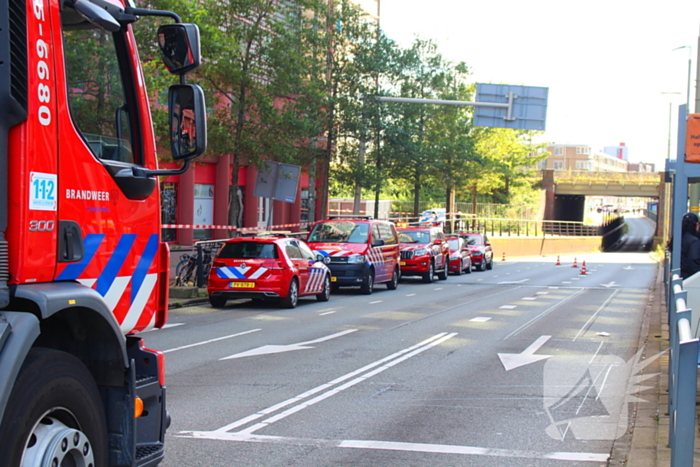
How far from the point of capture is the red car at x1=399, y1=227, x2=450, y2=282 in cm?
2814

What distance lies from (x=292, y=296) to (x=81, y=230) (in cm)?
1369

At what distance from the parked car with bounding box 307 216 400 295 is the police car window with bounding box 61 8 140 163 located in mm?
17042

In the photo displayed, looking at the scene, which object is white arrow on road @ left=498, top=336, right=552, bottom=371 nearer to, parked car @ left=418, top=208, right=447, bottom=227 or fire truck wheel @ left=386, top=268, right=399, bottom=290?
fire truck wheel @ left=386, top=268, right=399, bottom=290

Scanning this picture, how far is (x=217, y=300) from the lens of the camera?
1762 cm

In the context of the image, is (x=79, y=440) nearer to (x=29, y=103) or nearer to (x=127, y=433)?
(x=127, y=433)

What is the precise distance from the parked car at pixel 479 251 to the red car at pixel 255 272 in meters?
20.8

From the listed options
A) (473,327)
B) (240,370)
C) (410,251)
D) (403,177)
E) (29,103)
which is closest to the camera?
(29,103)

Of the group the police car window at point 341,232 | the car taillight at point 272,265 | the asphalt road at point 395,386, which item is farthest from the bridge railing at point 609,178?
the car taillight at point 272,265

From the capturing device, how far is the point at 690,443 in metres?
4.29

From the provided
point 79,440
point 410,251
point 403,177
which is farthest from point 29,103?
point 403,177

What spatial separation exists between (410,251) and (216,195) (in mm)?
8191

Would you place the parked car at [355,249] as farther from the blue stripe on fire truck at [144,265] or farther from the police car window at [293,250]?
the blue stripe on fire truck at [144,265]

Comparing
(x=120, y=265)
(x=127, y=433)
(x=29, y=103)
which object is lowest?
(x=127, y=433)

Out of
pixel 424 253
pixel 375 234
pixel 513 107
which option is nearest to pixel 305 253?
pixel 375 234
